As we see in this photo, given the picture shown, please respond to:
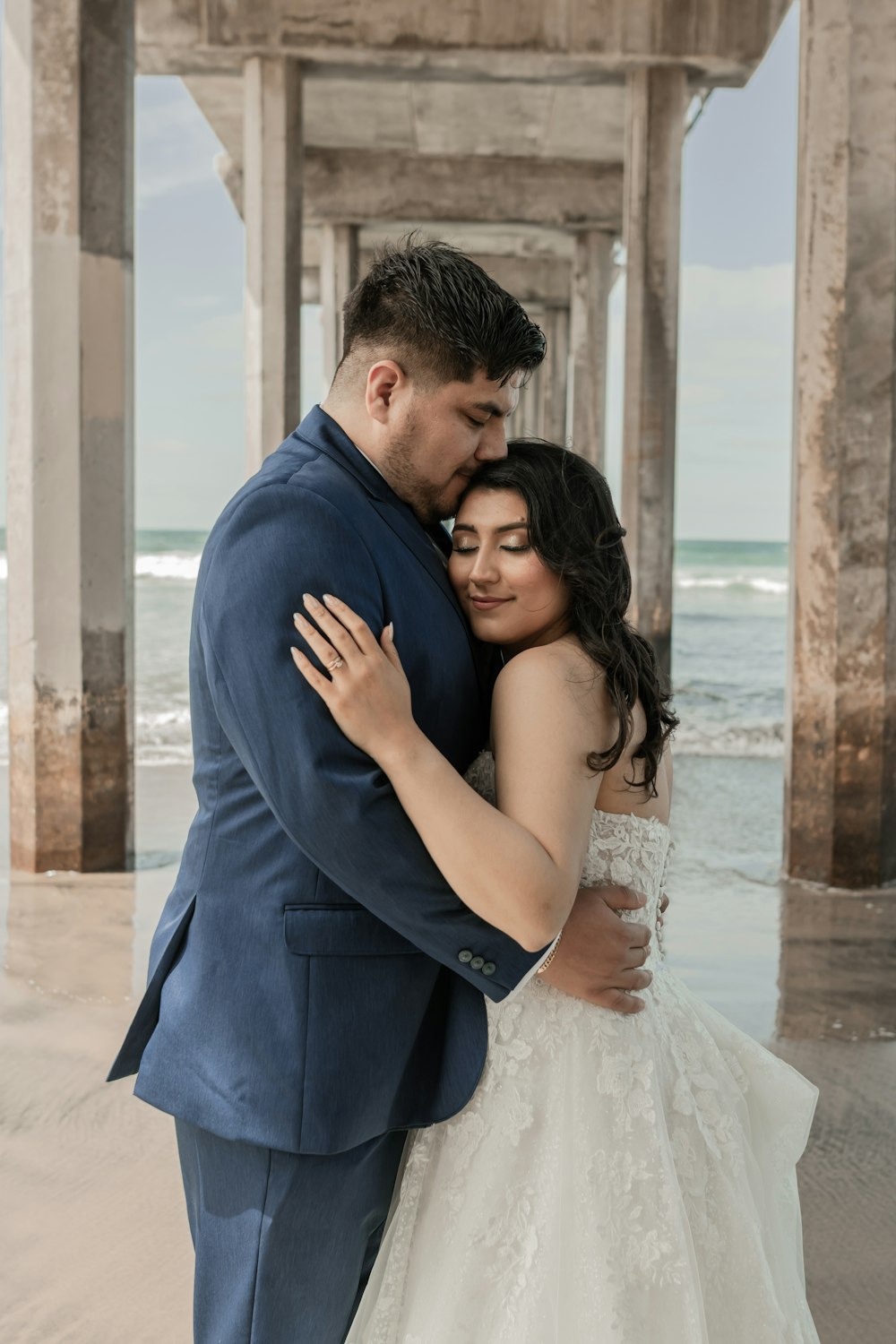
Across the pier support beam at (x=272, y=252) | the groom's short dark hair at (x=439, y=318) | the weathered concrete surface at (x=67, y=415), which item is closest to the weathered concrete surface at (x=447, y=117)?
the pier support beam at (x=272, y=252)

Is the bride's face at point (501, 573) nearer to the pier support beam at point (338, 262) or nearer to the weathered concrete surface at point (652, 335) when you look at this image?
the weathered concrete surface at point (652, 335)

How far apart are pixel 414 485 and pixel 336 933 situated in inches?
27.4

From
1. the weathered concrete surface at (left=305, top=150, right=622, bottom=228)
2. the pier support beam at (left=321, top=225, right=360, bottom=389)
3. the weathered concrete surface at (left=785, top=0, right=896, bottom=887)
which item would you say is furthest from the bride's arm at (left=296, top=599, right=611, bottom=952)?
the pier support beam at (left=321, top=225, right=360, bottom=389)

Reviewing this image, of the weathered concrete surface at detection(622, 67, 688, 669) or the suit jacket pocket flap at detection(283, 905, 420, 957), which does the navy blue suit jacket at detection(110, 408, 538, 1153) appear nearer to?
the suit jacket pocket flap at detection(283, 905, 420, 957)

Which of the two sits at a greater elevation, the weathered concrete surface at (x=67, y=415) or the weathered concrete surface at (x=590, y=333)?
the weathered concrete surface at (x=590, y=333)

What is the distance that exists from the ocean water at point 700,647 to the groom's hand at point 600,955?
915 cm

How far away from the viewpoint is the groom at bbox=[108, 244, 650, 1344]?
5.73 feet

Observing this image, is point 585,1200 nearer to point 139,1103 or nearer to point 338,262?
point 139,1103

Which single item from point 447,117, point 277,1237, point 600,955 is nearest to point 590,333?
point 447,117

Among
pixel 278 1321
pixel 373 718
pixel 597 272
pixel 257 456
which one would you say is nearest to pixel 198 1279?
pixel 278 1321

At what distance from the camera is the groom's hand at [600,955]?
2.00 meters

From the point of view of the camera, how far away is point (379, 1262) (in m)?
2.01

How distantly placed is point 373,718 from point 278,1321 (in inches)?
34.7

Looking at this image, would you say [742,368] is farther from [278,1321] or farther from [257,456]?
[278,1321]
